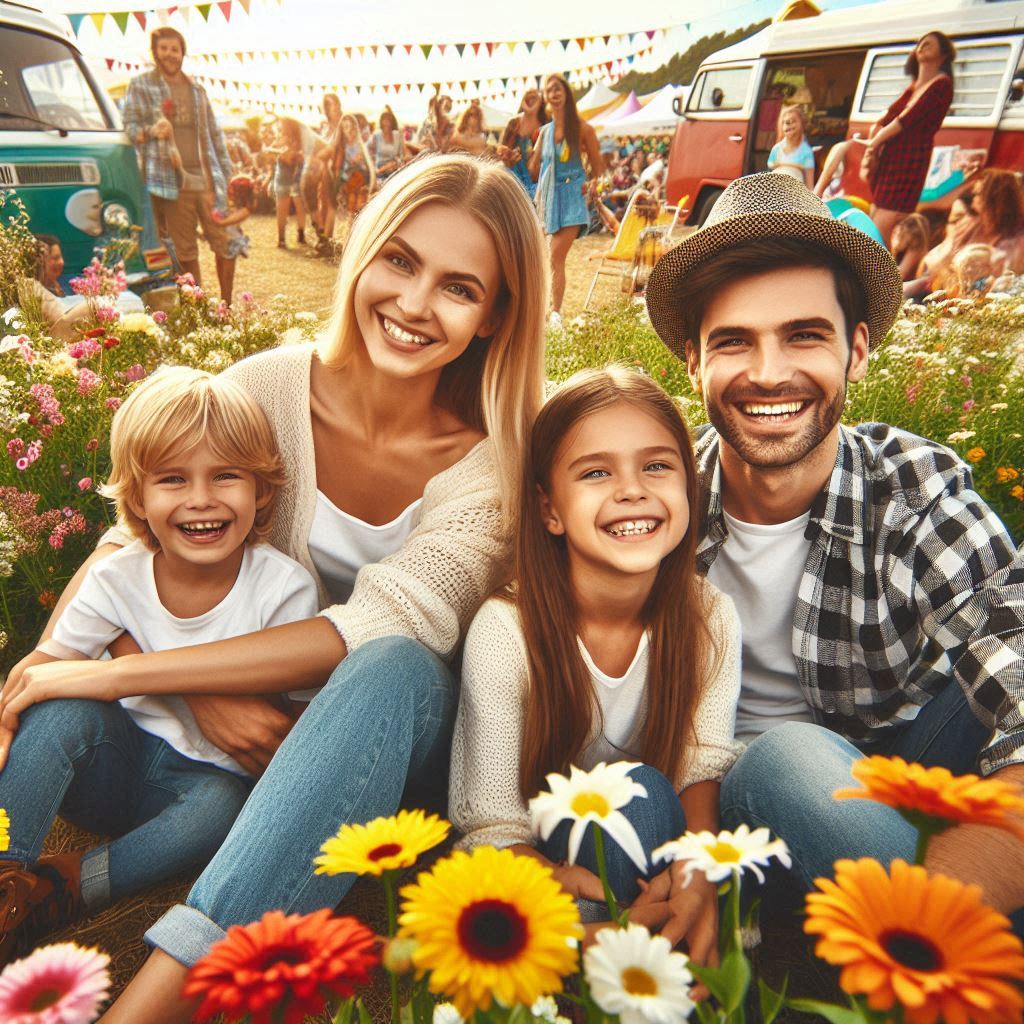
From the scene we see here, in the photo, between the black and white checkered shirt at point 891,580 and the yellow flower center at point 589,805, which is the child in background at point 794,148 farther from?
the yellow flower center at point 589,805

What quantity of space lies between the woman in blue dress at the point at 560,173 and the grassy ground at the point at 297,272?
88cm

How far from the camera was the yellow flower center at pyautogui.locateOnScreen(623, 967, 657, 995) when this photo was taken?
0.52m

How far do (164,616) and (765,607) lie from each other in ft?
3.93

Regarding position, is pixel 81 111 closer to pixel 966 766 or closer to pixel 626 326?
pixel 626 326

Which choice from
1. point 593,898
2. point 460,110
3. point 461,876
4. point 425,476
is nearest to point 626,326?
point 425,476

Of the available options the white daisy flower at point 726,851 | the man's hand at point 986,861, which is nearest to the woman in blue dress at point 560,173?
the man's hand at point 986,861

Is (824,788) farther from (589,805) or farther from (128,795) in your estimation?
(128,795)

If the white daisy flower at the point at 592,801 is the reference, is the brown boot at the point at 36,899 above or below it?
below

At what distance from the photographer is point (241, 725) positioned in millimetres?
1513

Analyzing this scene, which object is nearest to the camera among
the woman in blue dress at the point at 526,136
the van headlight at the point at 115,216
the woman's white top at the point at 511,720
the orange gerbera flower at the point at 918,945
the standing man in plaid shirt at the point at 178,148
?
the orange gerbera flower at the point at 918,945

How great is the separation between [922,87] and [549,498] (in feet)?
21.4

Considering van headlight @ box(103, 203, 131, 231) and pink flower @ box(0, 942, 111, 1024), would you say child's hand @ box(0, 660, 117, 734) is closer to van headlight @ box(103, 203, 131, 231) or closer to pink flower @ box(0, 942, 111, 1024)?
pink flower @ box(0, 942, 111, 1024)

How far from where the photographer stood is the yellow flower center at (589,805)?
0.59 meters

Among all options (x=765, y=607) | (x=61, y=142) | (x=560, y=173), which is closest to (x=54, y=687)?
(x=765, y=607)
